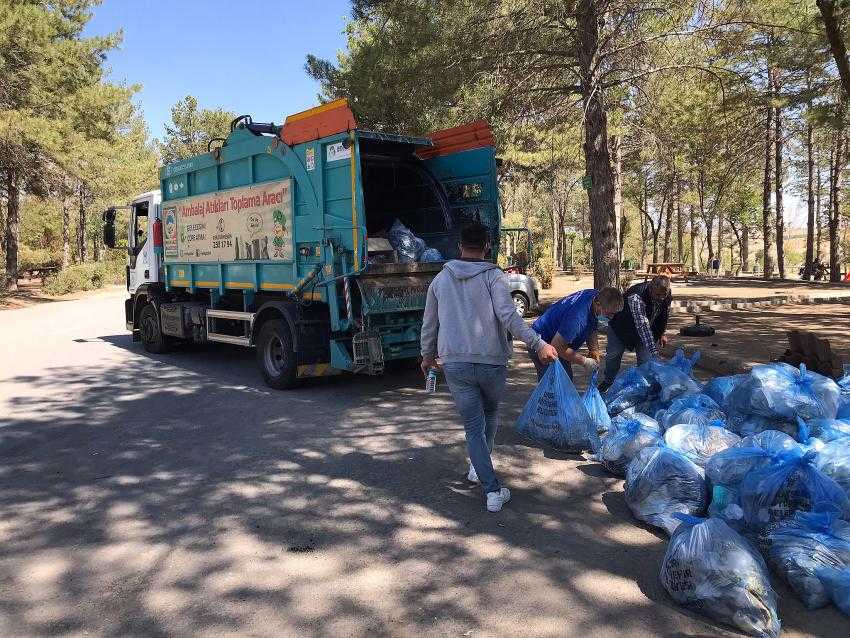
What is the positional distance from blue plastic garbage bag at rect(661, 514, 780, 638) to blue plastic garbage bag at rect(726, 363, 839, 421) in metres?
1.57

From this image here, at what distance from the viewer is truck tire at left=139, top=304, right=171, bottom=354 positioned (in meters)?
10.5

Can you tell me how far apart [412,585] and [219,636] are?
35.3 inches

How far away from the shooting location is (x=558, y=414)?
5.02 meters

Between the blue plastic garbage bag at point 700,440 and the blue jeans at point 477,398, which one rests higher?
the blue jeans at point 477,398

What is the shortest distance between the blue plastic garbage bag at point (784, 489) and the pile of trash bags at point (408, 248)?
479cm

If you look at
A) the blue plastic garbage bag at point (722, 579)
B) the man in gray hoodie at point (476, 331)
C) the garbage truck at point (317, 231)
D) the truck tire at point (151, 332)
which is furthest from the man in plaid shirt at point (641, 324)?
the truck tire at point (151, 332)

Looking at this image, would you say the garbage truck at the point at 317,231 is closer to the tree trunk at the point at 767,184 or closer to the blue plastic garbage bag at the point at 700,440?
the blue plastic garbage bag at the point at 700,440

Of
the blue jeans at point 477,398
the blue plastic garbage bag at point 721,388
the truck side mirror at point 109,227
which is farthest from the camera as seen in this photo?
the truck side mirror at point 109,227

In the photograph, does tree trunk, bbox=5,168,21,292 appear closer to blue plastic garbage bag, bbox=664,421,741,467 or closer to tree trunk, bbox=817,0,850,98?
tree trunk, bbox=817,0,850,98

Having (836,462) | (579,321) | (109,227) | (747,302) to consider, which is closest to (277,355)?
(579,321)

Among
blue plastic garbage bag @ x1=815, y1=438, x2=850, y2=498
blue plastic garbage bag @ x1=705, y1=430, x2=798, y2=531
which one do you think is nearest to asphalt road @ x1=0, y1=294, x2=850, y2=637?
blue plastic garbage bag @ x1=705, y1=430, x2=798, y2=531

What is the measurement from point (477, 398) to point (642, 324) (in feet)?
8.24

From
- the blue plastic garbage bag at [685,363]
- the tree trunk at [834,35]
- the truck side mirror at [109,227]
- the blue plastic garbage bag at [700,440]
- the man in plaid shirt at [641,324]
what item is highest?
the tree trunk at [834,35]

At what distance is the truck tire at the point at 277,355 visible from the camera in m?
7.44
